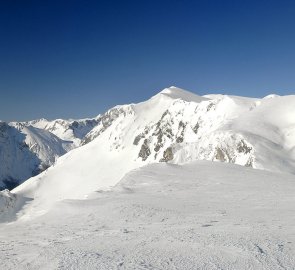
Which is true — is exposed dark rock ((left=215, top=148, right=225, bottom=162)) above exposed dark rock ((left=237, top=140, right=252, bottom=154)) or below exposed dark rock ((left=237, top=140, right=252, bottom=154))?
below

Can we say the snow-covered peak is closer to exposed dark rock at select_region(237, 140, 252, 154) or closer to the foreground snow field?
exposed dark rock at select_region(237, 140, 252, 154)

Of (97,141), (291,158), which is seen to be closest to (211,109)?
(291,158)

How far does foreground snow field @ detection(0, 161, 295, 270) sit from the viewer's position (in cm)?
1083

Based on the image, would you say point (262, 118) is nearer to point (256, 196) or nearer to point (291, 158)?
point (291, 158)

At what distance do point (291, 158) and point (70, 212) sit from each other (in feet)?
125

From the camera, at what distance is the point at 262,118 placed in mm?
64438

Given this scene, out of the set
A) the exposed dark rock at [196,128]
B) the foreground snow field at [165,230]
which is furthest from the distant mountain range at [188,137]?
the foreground snow field at [165,230]

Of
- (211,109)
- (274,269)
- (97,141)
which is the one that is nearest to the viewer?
(274,269)

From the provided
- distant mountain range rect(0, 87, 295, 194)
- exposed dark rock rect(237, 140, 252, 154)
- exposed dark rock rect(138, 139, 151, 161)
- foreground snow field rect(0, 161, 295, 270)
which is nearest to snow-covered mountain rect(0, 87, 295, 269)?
foreground snow field rect(0, 161, 295, 270)

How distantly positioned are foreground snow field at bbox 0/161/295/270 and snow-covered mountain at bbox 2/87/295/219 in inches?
349

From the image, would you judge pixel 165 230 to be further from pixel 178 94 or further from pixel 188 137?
pixel 178 94

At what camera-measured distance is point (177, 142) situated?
118 metres

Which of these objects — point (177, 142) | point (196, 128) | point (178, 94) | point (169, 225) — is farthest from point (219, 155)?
point (178, 94)

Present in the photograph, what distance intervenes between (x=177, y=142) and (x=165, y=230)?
104297mm
